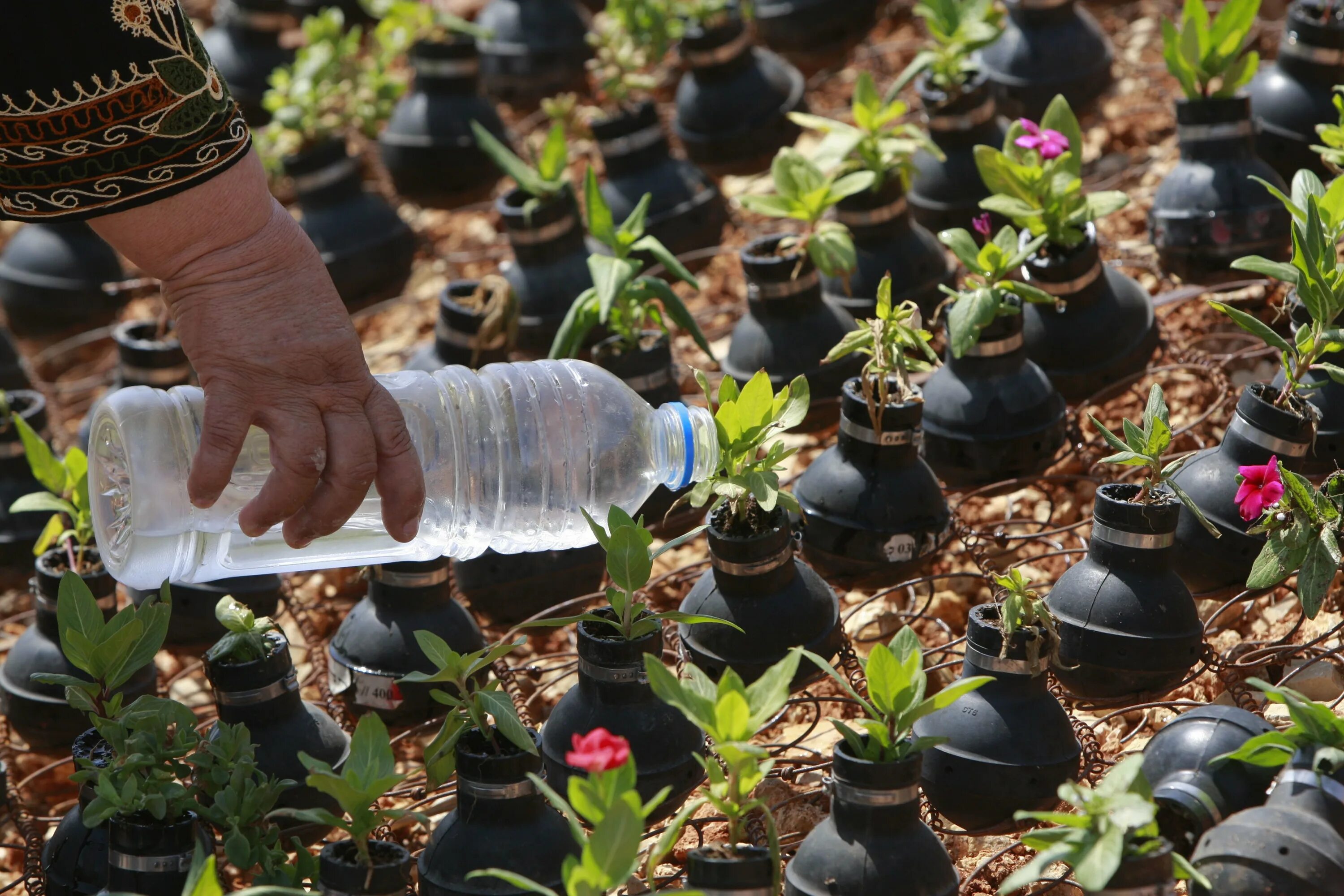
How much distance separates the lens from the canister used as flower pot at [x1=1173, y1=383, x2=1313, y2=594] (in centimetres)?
157

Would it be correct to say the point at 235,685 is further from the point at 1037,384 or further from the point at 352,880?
the point at 1037,384

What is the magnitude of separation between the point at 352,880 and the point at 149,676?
0.76m

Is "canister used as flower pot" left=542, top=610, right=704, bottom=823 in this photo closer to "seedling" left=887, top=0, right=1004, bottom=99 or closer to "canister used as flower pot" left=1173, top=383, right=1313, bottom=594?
"canister used as flower pot" left=1173, top=383, right=1313, bottom=594

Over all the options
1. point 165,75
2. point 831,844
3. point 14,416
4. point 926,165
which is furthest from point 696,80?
point 831,844

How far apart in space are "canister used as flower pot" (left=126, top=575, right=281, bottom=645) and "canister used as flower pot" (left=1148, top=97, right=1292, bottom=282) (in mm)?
1503

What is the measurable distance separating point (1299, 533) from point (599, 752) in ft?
2.62

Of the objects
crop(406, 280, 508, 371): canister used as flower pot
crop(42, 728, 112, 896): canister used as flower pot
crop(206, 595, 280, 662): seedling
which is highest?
crop(206, 595, 280, 662): seedling

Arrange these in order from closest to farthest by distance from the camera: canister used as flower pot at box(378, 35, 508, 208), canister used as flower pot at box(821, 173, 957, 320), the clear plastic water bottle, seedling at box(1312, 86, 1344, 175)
Result: the clear plastic water bottle → seedling at box(1312, 86, 1344, 175) → canister used as flower pot at box(821, 173, 957, 320) → canister used as flower pot at box(378, 35, 508, 208)

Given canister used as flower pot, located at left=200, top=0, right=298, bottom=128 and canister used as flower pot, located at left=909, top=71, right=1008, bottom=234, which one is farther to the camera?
canister used as flower pot, located at left=200, top=0, right=298, bottom=128

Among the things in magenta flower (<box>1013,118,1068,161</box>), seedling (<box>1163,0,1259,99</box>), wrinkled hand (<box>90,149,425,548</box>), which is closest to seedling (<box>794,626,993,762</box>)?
wrinkled hand (<box>90,149,425,548</box>)

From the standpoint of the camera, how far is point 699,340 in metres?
1.98

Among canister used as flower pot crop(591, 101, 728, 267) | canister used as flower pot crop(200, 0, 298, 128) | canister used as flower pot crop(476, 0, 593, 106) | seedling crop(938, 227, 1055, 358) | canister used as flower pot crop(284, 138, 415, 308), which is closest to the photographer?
seedling crop(938, 227, 1055, 358)

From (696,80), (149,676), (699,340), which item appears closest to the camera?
(149,676)

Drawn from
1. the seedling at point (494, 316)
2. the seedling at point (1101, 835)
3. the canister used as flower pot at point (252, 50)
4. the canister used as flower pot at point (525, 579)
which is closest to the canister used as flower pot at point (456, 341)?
the seedling at point (494, 316)
